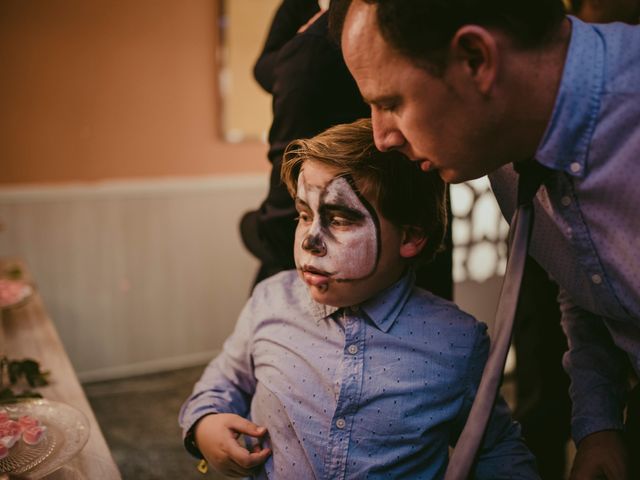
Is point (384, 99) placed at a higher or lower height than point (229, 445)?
higher

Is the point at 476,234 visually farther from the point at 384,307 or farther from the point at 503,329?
the point at 503,329

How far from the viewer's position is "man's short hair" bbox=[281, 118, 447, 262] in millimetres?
1031

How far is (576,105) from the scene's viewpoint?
89cm

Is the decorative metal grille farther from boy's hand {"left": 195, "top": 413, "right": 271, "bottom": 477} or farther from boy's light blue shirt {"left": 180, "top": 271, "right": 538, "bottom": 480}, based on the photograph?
boy's hand {"left": 195, "top": 413, "right": 271, "bottom": 477}

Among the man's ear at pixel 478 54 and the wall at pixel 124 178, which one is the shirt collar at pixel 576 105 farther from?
the wall at pixel 124 178

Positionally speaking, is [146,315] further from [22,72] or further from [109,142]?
[22,72]

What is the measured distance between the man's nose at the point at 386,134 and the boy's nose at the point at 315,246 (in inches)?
7.6

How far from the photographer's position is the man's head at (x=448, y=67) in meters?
0.84

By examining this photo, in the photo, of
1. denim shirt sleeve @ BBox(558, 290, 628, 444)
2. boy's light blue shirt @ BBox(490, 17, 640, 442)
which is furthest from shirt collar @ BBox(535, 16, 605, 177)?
denim shirt sleeve @ BBox(558, 290, 628, 444)

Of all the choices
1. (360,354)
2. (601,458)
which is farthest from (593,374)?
(360,354)

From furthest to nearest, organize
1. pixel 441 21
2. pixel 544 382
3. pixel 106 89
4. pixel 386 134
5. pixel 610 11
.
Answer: pixel 106 89
pixel 544 382
pixel 610 11
pixel 386 134
pixel 441 21

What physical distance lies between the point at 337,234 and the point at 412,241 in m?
0.15

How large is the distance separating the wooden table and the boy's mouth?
0.51m

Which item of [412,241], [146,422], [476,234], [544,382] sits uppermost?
[412,241]
